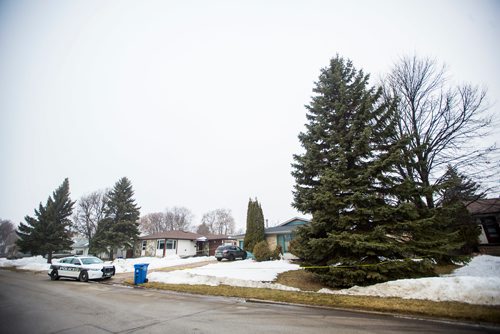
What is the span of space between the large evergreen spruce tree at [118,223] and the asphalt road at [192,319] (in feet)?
82.0

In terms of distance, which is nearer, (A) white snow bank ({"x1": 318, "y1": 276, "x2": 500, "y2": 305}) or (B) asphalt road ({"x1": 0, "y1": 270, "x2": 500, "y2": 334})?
(B) asphalt road ({"x1": 0, "y1": 270, "x2": 500, "y2": 334})

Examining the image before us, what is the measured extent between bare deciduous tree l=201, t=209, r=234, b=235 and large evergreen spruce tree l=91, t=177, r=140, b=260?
5771 cm

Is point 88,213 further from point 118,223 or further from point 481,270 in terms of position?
point 481,270

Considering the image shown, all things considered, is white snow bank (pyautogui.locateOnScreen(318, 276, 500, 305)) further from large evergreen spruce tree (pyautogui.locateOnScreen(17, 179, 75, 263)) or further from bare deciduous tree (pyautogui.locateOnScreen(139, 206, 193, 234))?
bare deciduous tree (pyautogui.locateOnScreen(139, 206, 193, 234))

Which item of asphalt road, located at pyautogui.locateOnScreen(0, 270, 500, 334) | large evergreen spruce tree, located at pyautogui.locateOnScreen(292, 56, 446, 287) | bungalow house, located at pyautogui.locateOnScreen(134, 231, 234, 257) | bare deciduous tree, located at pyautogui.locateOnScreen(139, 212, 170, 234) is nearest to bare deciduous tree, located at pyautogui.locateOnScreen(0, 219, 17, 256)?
bare deciduous tree, located at pyautogui.locateOnScreen(139, 212, 170, 234)

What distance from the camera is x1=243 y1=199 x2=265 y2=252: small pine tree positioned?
2640cm

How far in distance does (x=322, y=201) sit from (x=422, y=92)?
1236 centimetres

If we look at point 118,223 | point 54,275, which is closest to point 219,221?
point 118,223

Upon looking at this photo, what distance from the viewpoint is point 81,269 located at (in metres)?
15.6

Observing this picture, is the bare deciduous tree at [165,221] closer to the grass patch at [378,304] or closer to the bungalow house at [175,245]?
the bungalow house at [175,245]

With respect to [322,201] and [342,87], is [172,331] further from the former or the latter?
[342,87]

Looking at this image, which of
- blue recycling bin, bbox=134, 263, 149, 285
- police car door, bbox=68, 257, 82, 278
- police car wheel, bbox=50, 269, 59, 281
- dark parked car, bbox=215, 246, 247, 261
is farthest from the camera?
dark parked car, bbox=215, 246, 247, 261

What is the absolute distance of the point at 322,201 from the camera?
10398 mm

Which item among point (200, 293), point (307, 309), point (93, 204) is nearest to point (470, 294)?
point (307, 309)
